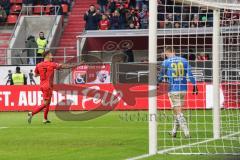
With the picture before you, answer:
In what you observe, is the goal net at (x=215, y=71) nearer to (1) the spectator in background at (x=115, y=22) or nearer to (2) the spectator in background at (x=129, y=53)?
(2) the spectator in background at (x=129, y=53)

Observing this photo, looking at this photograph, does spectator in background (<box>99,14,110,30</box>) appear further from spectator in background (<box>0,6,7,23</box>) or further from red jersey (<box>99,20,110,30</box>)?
spectator in background (<box>0,6,7,23</box>)

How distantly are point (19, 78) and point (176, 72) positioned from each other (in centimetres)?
1639

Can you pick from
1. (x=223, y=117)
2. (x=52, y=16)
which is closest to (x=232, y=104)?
(x=223, y=117)

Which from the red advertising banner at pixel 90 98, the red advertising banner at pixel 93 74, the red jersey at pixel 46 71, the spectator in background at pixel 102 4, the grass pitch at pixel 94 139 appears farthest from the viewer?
the spectator in background at pixel 102 4

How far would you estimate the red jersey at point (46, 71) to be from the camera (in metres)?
21.9

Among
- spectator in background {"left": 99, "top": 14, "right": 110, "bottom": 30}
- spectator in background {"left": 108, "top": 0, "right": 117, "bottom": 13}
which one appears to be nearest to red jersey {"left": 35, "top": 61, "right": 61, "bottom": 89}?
spectator in background {"left": 99, "top": 14, "right": 110, "bottom": 30}

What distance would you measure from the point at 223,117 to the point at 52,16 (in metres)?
21.7

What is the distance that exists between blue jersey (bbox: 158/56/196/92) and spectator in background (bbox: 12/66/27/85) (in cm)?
1541

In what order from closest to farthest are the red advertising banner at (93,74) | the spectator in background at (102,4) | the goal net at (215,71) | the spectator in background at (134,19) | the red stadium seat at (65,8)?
1. the goal net at (215,71)
2. the red advertising banner at (93,74)
3. the spectator in background at (134,19)
4. the spectator in background at (102,4)
5. the red stadium seat at (65,8)

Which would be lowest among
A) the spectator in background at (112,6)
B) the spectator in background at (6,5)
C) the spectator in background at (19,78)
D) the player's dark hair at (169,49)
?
the spectator in background at (19,78)

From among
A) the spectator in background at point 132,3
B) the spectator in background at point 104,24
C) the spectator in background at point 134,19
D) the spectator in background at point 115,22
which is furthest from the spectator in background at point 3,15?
the spectator in background at point 134,19

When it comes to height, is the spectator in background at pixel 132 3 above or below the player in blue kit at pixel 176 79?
above

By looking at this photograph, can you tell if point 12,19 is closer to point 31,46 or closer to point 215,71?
point 31,46

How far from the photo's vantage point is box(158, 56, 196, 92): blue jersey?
16688 mm
